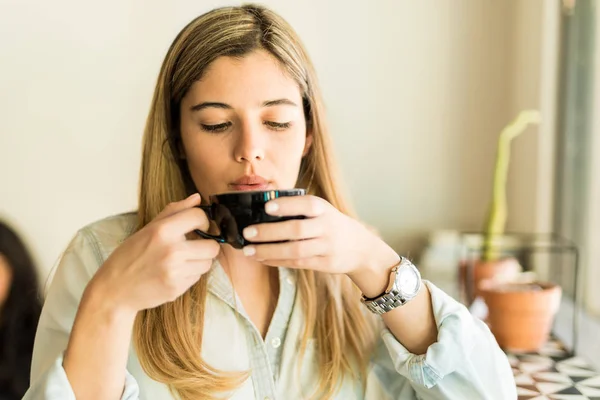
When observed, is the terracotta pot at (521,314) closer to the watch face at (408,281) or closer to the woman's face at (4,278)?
the watch face at (408,281)

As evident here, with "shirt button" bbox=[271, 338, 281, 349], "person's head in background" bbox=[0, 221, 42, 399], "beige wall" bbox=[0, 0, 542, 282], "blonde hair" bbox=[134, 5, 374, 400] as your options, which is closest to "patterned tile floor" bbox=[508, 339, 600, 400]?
"blonde hair" bbox=[134, 5, 374, 400]

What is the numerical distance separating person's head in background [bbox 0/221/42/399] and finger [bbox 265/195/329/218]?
1378mm

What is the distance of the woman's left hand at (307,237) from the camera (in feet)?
2.53

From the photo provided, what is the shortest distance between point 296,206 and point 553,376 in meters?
0.73

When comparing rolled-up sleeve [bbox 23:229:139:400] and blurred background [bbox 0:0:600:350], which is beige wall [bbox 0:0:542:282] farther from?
rolled-up sleeve [bbox 23:229:139:400]

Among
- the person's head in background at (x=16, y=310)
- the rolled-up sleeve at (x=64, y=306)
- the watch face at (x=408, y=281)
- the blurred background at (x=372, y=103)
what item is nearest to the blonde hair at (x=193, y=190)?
the rolled-up sleeve at (x=64, y=306)

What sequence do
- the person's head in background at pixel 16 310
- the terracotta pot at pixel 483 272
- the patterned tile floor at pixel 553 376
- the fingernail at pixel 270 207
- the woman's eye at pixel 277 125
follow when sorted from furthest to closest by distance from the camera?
the person's head in background at pixel 16 310 → the terracotta pot at pixel 483 272 → the patterned tile floor at pixel 553 376 → the woman's eye at pixel 277 125 → the fingernail at pixel 270 207

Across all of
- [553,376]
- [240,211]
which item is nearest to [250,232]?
[240,211]

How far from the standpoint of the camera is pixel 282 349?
1.03 m

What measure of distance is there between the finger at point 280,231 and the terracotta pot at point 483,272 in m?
0.80

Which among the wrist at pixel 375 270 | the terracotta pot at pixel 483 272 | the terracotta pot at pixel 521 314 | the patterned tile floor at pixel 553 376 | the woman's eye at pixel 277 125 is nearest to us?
the wrist at pixel 375 270

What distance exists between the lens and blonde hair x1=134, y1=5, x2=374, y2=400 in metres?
0.96

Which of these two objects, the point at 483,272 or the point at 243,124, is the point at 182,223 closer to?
the point at 243,124

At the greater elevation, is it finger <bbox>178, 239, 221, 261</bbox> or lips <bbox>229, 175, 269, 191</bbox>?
lips <bbox>229, 175, 269, 191</bbox>
